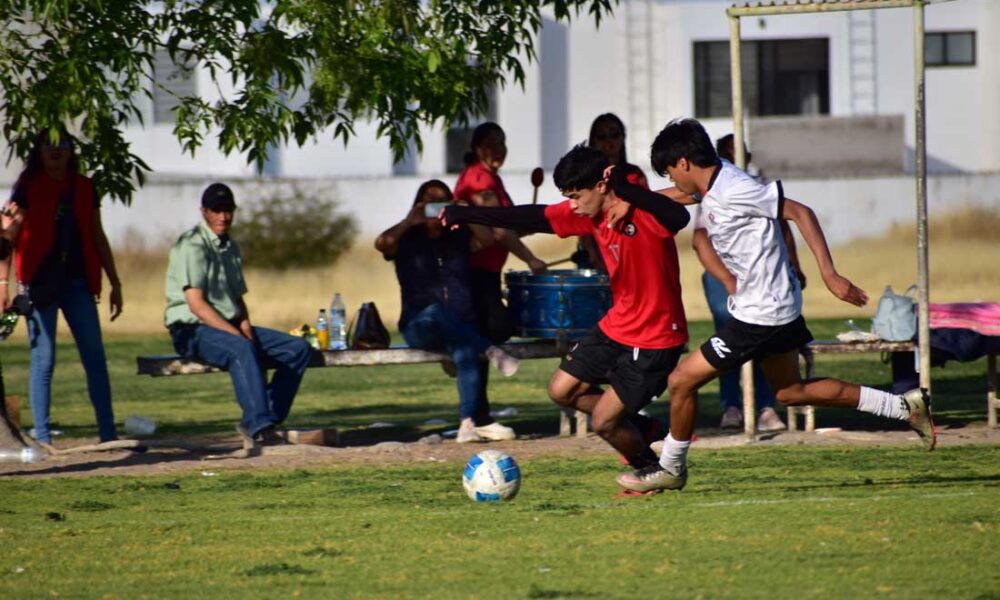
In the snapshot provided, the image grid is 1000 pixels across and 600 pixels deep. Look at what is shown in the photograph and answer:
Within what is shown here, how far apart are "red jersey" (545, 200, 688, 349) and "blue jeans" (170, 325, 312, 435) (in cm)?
334

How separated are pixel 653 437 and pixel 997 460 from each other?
7.33 ft

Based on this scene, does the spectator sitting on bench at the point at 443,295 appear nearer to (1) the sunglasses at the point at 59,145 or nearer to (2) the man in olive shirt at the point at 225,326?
(2) the man in olive shirt at the point at 225,326

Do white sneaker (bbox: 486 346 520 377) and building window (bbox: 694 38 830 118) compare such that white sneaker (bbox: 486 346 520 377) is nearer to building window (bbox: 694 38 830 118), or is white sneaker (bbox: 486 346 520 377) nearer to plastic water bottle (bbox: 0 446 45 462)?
plastic water bottle (bbox: 0 446 45 462)

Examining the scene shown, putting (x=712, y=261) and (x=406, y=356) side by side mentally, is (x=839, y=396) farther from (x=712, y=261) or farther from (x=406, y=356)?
(x=406, y=356)

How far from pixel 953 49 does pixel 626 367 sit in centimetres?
2685

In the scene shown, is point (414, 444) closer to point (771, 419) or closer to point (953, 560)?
point (771, 419)

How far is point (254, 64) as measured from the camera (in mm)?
10859

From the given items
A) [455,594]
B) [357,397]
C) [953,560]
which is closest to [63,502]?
[455,594]

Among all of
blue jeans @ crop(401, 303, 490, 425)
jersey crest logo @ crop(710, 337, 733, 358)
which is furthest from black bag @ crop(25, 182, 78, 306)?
jersey crest logo @ crop(710, 337, 733, 358)

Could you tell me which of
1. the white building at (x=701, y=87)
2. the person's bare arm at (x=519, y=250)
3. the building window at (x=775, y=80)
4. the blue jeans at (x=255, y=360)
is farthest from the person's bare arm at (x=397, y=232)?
the building window at (x=775, y=80)

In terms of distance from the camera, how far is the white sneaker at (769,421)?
11631mm

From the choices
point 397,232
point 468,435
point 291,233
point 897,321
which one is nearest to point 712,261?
point 468,435

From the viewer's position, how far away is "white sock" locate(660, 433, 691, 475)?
8406mm

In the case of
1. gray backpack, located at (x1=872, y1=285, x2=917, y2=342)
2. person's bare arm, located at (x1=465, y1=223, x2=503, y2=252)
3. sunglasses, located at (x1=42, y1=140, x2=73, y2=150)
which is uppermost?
sunglasses, located at (x1=42, y1=140, x2=73, y2=150)
